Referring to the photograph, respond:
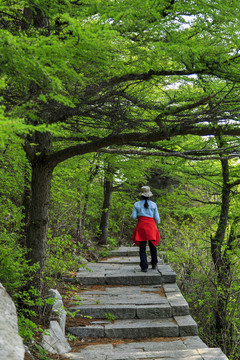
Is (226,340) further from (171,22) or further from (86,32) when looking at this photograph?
(86,32)

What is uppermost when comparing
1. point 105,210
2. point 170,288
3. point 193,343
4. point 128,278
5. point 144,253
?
point 105,210

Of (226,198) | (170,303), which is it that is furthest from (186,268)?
(170,303)

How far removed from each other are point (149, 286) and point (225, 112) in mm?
4469

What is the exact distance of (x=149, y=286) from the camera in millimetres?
7734

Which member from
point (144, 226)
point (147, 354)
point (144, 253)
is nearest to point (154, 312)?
point (147, 354)

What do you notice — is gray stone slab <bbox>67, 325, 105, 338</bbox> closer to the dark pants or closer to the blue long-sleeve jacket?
the dark pants

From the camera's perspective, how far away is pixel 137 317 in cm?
624

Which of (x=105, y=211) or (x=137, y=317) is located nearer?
(x=137, y=317)

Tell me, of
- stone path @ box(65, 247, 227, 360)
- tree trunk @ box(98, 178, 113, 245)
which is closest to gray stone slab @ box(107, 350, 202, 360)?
stone path @ box(65, 247, 227, 360)

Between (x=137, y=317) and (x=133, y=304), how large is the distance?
0.91 ft

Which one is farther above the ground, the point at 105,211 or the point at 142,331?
the point at 105,211

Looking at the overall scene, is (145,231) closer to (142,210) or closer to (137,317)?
(142,210)

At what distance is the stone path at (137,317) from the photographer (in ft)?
15.4

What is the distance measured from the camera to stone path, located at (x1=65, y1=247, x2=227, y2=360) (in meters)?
4.70
